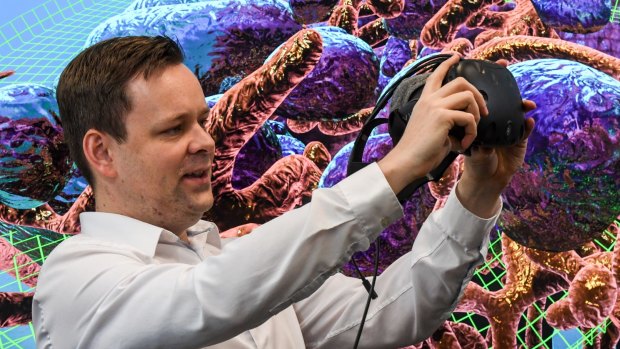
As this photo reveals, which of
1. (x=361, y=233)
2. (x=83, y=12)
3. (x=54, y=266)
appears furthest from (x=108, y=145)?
(x=83, y=12)

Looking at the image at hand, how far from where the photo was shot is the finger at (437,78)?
0.87 m

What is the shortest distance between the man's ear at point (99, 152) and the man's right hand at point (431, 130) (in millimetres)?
443

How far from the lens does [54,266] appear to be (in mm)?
1003

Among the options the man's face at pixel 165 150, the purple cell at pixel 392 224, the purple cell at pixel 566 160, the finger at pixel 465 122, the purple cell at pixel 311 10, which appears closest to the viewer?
the finger at pixel 465 122

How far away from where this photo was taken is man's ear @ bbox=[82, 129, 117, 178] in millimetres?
1106

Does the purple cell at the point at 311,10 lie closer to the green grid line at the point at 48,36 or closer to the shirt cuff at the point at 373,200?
the green grid line at the point at 48,36

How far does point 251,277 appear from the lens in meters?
0.82

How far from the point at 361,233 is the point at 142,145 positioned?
15.1 inches

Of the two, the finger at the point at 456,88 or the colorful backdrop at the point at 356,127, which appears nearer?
the finger at the point at 456,88

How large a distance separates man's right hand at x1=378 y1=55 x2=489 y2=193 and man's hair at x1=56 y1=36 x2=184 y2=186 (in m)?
0.40

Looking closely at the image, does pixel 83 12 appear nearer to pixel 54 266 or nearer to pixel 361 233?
pixel 54 266

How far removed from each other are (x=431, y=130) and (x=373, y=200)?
0.09m

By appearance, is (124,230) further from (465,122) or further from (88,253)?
(465,122)

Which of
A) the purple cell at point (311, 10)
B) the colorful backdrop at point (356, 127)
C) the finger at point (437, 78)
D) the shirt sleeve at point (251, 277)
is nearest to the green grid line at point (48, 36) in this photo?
the colorful backdrop at point (356, 127)
